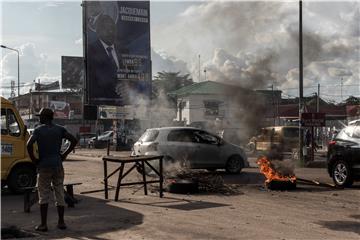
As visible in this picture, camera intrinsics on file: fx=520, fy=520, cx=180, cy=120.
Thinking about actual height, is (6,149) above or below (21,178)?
above

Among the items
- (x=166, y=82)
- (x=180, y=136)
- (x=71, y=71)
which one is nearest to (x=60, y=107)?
(x=71, y=71)

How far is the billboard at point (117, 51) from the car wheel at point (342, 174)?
81.6 feet

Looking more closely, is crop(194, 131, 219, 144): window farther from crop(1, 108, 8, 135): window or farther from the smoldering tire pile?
crop(1, 108, 8, 135): window

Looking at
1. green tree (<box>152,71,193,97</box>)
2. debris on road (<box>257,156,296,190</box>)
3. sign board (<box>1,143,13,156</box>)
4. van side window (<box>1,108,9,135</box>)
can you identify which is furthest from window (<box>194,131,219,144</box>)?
green tree (<box>152,71,193,97</box>)

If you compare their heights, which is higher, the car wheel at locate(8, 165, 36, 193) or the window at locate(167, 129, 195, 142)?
the window at locate(167, 129, 195, 142)

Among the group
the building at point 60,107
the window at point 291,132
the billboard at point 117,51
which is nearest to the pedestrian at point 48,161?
the window at point 291,132

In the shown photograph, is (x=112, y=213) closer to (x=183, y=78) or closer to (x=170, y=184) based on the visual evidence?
(x=170, y=184)

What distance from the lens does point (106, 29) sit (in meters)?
36.7

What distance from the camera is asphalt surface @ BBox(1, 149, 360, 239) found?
24.7 feet

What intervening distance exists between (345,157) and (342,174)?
17.6 inches

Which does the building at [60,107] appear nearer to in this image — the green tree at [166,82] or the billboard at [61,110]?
the billboard at [61,110]

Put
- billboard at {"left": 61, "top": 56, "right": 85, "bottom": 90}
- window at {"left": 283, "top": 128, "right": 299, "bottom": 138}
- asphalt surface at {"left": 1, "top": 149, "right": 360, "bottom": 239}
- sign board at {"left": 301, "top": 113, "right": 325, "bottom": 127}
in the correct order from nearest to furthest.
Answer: asphalt surface at {"left": 1, "top": 149, "right": 360, "bottom": 239}
sign board at {"left": 301, "top": 113, "right": 325, "bottom": 127}
window at {"left": 283, "top": 128, "right": 299, "bottom": 138}
billboard at {"left": 61, "top": 56, "right": 85, "bottom": 90}

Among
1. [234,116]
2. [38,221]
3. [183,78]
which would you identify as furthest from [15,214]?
[183,78]

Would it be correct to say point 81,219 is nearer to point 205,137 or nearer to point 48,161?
point 48,161
